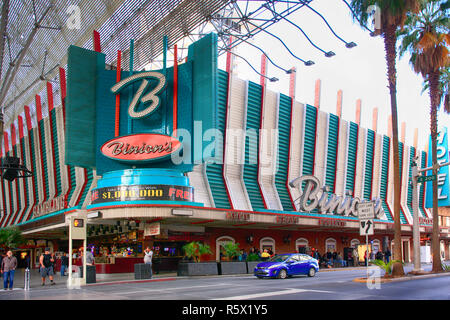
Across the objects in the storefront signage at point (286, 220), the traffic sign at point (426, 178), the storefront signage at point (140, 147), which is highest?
the storefront signage at point (140, 147)

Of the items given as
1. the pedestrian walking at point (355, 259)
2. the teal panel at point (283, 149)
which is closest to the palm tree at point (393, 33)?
the teal panel at point (283, 149)

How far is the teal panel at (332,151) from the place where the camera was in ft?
151

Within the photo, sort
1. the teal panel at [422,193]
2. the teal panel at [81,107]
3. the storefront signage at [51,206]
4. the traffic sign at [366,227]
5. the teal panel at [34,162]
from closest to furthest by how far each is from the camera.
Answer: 1. the traffic sign at [366,227]
2. the teal panel at [81,107]
3. the storefront signage at [51,206]
4. the teal panel at [34,162]
5. the teal panel at [422,193]

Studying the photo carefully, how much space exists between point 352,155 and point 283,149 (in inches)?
433

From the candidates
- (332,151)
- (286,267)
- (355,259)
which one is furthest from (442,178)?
(286,267)

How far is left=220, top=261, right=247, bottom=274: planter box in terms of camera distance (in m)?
30.6

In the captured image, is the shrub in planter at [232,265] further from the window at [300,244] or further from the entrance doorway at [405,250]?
the entrance doorway at [405,250]

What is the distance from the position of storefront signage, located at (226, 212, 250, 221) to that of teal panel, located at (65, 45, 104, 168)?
10291mm

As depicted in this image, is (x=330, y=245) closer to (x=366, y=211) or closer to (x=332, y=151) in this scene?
(x=332, y=151)

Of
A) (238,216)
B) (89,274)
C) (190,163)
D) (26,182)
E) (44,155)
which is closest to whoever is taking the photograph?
(89,274)

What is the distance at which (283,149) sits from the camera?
41469 mm

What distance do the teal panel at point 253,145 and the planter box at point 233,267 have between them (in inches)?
293
